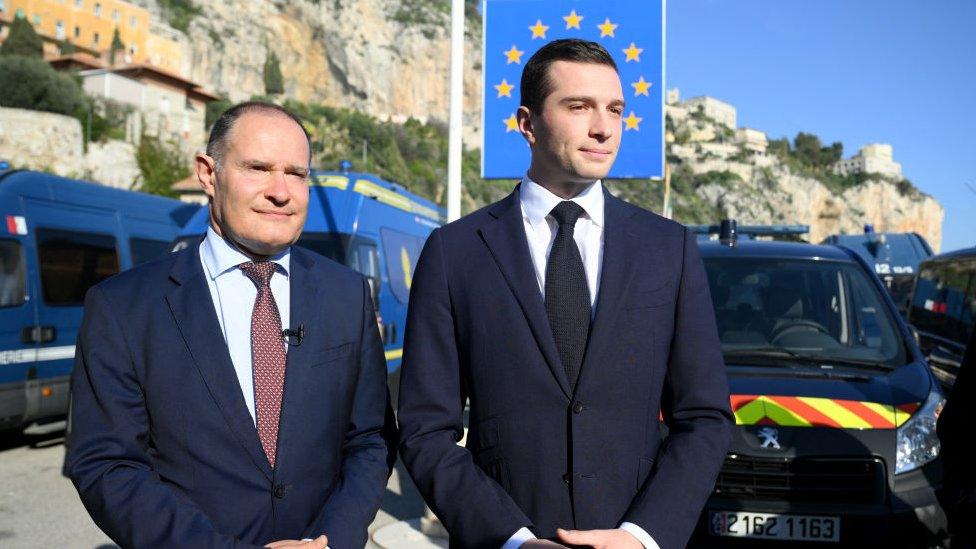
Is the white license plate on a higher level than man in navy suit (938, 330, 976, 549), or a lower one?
lower

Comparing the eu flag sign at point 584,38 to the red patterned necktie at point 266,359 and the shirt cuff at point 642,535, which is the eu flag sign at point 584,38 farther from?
the shirt cuff at point 642,535

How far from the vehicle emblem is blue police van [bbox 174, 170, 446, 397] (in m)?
5.79

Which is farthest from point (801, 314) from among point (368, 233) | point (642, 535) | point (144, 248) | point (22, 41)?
point (22, 41)

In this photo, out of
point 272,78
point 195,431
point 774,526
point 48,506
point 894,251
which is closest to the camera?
point 195,431

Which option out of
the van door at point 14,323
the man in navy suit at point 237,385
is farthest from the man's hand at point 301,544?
the van door at point 14,323

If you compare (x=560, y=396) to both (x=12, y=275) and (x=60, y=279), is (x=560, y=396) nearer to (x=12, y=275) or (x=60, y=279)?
(x=12, y=275)

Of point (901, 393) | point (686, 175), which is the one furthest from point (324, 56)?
point (901, 393)

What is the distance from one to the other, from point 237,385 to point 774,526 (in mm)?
2610

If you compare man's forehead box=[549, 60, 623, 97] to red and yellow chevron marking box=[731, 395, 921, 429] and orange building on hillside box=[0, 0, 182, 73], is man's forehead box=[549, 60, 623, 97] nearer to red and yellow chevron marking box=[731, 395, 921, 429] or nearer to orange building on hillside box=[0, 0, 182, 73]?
red and yellow chevron marking box=[731, 395, 921, 429]

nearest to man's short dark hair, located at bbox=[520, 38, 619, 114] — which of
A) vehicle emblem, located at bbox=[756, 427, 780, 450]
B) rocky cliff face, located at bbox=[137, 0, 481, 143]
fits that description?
vehicle emblem, located at bbox=[756, 427, 780, 450]

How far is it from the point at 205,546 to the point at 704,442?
3.76 ft

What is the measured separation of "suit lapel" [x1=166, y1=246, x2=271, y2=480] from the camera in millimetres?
1972

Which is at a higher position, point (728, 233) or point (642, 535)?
point (728, 233)

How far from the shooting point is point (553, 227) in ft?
7.27
